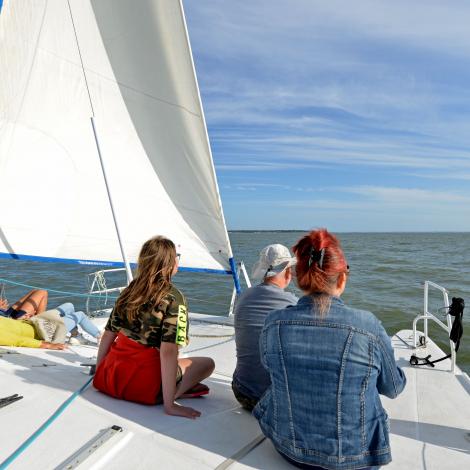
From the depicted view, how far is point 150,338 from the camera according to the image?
2301mm

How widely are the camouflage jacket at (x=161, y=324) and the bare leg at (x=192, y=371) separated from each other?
0.29 meters

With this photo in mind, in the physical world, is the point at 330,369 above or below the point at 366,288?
above

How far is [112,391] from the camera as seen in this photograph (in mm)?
2400

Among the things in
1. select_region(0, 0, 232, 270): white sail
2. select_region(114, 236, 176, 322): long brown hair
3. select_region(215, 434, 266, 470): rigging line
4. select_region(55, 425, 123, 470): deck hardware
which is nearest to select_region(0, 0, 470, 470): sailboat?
select_region(0, 0, 232, 270): white sail

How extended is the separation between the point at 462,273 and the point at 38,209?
57.2ft

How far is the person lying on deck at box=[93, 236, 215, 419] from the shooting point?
225cm

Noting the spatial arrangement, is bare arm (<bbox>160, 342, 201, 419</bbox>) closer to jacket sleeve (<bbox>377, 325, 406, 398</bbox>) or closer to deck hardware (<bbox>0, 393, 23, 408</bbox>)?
A: deck hardware (<bbox>0, 393, 23, 408</bbox>)

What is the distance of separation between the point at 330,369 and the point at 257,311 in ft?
2.48

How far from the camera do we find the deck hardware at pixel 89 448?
1.72 meters

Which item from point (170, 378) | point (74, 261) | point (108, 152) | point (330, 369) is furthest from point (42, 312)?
point (330, 369)

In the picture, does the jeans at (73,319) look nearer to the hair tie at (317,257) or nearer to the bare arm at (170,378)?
the bare arm at (170,378)

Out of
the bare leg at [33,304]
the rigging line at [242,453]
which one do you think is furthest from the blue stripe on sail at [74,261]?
the rigging line at [242,453]

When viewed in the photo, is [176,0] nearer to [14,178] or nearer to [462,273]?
[14,178]

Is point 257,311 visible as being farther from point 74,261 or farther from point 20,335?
point 74,261
